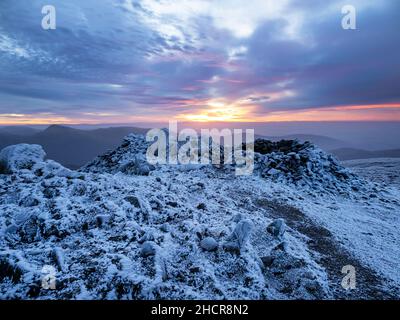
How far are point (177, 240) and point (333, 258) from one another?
14.3 ft

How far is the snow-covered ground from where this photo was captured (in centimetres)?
493

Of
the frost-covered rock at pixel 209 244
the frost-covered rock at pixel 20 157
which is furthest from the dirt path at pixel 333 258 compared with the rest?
the frost-covered rock at pixel 20 157

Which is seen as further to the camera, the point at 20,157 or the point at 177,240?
the point at 20,157

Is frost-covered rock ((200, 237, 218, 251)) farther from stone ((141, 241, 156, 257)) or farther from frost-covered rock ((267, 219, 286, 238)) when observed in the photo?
frost-covered rock ((267, 219, 286, 238))

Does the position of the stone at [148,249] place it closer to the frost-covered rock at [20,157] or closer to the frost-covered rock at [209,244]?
the frost-covered rock at [209,244]

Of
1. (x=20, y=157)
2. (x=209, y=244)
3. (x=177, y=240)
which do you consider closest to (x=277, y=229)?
(x=209, y=244)

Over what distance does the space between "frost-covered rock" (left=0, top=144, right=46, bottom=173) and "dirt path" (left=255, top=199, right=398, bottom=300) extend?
393 inches

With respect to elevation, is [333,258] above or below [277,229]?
below

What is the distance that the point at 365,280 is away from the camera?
626 cm

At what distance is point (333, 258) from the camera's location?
280 inches

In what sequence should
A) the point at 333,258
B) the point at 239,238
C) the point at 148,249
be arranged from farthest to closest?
1. the point at 333,258
2. the point at 239,238
3. the point at 148,249

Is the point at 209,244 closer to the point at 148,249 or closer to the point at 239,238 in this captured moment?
the point at 239,238

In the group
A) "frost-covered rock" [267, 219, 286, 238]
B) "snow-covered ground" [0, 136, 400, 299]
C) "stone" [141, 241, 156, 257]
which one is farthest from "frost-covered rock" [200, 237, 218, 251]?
"frost-covered rock" [267, 219, 286, 238]
